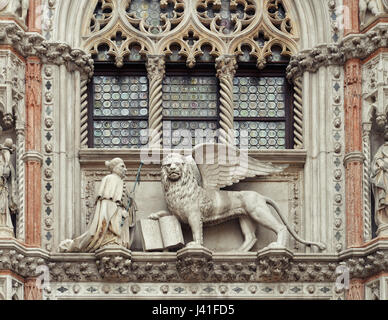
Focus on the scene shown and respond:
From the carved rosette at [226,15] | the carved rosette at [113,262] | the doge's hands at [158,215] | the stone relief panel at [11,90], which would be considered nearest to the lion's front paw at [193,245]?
the doge's hands at [158,215]

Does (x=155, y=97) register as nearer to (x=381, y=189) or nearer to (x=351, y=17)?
(x=351, y=17)

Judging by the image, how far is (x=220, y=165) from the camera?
29.2 metres

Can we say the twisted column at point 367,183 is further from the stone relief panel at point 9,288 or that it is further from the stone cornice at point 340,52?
the stone relief panel at point 9,288

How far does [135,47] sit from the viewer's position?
100 ft

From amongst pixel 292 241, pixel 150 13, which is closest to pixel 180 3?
pixel 150 13

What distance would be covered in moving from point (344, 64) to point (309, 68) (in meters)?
0.59

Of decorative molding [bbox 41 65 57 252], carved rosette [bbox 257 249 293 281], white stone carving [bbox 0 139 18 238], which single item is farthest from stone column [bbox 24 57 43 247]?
carved rosette [bbox 257 249 293 281]

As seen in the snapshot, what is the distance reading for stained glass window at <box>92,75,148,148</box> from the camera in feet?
98.7

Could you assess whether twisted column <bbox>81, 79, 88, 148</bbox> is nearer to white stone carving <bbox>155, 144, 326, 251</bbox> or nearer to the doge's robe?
the doge's robe

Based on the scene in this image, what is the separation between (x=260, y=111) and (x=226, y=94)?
0.65 meters

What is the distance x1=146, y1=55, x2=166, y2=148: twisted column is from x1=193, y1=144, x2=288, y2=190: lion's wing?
84 centimetres

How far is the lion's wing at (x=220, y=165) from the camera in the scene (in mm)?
29188

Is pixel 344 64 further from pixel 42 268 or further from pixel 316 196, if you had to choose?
pixel 42 268
